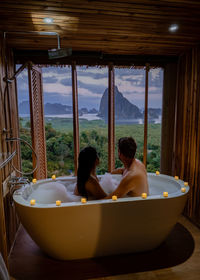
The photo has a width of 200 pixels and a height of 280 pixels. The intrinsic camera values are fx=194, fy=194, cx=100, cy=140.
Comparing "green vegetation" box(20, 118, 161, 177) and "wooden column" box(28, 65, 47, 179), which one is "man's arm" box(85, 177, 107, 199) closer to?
"wooden column" box(28, 65, 47, 179)

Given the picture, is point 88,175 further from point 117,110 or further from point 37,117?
point 117,110

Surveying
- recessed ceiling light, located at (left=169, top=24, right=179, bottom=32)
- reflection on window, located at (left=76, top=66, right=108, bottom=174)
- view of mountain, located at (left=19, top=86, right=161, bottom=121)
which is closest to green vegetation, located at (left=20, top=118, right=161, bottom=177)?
reflection on window, located at (left=76, top=66, right=108, bottom=174)

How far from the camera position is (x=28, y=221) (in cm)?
167

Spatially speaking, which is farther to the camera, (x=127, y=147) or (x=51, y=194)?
(x=51, y=194)

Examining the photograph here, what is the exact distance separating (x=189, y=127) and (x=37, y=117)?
2.08m

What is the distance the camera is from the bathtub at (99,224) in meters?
1.65

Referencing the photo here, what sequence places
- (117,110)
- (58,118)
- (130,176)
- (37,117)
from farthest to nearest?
(58,118)
(117,110)
(37,117)
(130,176)

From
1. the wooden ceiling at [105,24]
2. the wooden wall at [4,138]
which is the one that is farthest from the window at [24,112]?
the wooden ceiling at [105,24]

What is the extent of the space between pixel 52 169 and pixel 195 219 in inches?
133

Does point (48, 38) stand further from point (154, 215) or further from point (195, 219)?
point (195, 219)

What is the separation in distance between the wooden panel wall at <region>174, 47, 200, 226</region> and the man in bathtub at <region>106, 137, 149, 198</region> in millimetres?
887

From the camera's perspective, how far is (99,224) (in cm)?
171

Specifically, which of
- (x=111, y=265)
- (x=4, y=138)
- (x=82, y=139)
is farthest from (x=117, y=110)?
(x=111, y=265)

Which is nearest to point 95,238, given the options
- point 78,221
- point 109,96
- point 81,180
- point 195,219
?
point 78,221
